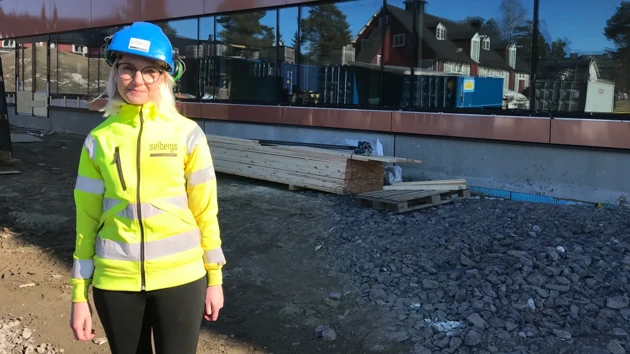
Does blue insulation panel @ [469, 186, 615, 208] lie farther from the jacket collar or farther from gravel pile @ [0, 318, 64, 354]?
the jacket collar

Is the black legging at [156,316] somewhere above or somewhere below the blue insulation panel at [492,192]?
above

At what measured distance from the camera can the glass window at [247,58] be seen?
12688mm

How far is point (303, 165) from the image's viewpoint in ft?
31.8

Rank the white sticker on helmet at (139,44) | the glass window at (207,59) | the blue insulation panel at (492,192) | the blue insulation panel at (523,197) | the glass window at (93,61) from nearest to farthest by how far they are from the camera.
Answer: the white sticker on helmet at (139,44) → the blue insulation panel at (523,197) → the blue insulation panel at (492,192) → the glass window at (207,59) → the glass window at (93,61)

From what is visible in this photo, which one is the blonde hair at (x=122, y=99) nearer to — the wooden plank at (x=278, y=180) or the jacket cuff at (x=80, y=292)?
the jacket cuff at (x=80, y=292)

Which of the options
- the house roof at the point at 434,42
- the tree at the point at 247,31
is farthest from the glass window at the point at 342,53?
the tree at the point at 247,31

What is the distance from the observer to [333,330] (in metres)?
4.55

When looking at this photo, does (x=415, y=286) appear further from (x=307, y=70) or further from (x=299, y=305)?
(x=307, y=70)

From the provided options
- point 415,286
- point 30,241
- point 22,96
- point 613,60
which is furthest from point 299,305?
point 22,96

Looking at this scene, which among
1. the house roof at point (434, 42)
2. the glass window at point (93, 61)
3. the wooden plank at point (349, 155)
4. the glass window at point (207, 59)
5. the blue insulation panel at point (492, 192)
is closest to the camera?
the wooden plank at point (349, 155)

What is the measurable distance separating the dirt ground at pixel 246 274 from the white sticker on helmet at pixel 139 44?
265 cm

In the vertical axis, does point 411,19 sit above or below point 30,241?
above

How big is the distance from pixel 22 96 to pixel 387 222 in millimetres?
19599

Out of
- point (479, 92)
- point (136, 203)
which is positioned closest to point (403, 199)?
point (479, 92)
